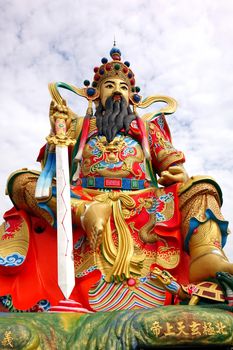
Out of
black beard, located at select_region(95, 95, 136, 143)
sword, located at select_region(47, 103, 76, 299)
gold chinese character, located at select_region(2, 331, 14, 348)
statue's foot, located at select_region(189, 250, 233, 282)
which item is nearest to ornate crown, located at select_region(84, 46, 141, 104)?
black beard, located at select_region(95, 95, 136, 143)

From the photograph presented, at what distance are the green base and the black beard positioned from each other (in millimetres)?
2662

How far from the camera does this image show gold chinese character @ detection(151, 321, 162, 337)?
3250 mm

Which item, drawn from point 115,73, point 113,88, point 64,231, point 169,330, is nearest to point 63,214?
point 64,231

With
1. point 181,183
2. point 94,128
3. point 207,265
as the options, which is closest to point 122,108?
point 94,128

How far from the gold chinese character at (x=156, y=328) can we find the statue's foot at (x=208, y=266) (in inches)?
42.7

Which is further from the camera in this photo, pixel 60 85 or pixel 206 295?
pixel 60 85

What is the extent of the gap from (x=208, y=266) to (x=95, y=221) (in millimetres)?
1101

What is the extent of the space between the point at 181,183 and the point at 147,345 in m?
2.15

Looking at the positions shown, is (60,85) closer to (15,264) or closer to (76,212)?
(76,212)

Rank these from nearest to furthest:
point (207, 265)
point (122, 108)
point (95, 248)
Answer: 1. point (207, 265)
2. point (95, 248)
3. point (122, 108)

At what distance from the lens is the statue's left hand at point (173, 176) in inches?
202

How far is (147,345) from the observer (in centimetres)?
326

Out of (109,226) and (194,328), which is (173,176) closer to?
(109,226)

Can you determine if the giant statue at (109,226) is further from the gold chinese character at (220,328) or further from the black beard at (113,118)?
the gold chinese character at (220,328)
